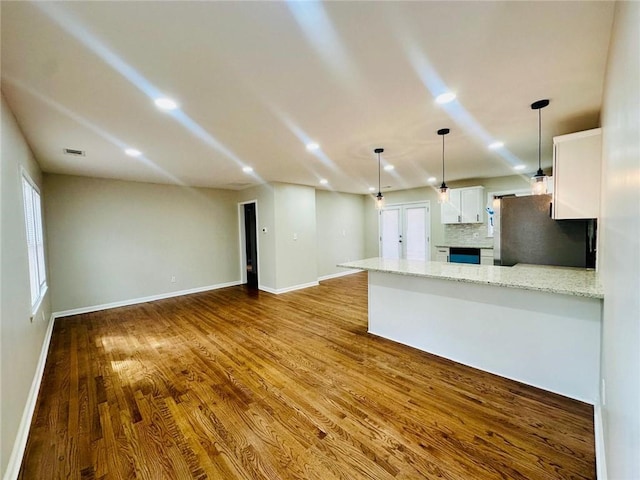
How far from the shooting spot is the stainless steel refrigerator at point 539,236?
3002 millimetres

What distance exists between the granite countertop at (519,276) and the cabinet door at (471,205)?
11.6ft

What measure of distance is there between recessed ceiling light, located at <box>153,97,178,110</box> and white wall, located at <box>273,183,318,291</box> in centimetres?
357

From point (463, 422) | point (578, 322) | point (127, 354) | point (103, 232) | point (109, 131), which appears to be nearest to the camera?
point (463, 422)

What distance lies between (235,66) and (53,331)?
4.69 metres

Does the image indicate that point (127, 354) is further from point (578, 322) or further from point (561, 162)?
point (561, 162)

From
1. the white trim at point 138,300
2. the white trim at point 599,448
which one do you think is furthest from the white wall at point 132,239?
the white trim at point 599,448

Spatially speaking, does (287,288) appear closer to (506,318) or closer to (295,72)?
(506,318)

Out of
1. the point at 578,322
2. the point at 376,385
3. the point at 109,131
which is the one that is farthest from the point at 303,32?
the point at 578,322

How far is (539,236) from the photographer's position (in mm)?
3250

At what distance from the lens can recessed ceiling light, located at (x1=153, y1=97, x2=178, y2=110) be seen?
216 centimetres

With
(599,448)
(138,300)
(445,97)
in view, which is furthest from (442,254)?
(138,300)

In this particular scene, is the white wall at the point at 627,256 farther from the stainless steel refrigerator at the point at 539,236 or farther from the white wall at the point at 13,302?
the white wall at the point at 13,302

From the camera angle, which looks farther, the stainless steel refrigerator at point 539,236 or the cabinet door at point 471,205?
the cabinet door at point 471,205

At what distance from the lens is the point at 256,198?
20.8ft
